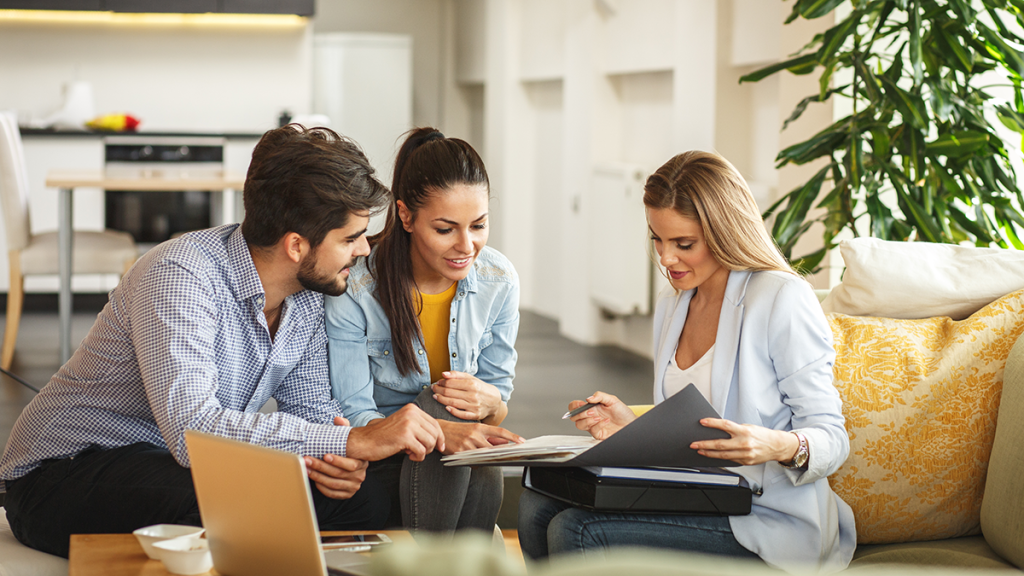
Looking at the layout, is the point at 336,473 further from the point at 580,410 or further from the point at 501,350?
the point at 501,350

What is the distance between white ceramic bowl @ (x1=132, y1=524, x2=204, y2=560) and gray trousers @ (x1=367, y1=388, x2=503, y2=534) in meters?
0.46

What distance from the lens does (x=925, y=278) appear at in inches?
71.6

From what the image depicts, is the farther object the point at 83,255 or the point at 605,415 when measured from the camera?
the point at 83,255

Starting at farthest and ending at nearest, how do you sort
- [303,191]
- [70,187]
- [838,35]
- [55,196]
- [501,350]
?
[55,196]
[70,187]
[838,35]
[501,350]
[303,191]

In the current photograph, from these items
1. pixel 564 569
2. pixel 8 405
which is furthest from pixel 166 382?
pixel 8 405

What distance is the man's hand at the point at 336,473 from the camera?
4.99 feet

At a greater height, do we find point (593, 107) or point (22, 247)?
point (593, 107)

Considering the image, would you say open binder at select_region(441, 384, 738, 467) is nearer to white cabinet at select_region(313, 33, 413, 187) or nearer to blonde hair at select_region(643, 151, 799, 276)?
blonde hair at select_region(643, 151, 799, 276)

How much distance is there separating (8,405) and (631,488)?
3291 millimetres

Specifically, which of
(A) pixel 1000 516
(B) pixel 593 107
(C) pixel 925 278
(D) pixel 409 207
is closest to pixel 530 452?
(D) pixel 409 207

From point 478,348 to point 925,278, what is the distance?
0.86m

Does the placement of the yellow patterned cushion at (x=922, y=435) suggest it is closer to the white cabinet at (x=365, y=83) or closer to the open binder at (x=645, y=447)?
the open binder at (x=645, y=447)

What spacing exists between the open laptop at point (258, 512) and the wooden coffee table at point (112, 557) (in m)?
0.09

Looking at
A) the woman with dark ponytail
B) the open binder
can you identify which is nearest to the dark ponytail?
the woman with dark ponytail
